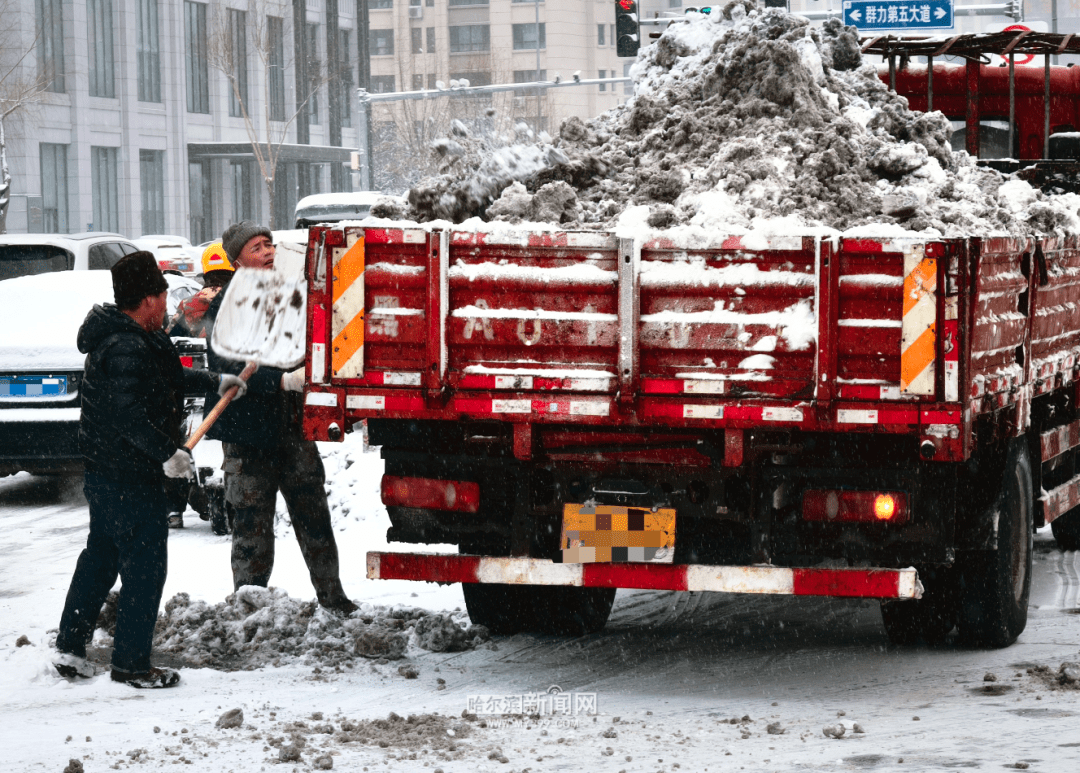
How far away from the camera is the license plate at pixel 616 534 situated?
564cm

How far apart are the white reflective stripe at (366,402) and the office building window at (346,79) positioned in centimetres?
5980

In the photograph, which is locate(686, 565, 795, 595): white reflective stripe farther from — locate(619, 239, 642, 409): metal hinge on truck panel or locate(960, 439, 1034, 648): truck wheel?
locate(960, 439, 1034, 648): truck wheel

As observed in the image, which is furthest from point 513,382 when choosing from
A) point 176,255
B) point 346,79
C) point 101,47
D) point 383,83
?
point 383,83

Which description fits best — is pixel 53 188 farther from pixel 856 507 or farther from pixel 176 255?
pixel 856 507

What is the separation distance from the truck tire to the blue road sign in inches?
671

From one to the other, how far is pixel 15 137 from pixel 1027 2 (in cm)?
6898

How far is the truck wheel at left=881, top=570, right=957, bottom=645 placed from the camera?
6340 mm

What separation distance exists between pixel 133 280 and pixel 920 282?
2.95 meters

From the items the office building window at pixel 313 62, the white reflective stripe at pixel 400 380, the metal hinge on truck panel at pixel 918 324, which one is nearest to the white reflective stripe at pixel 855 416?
the metal hinge on truck panel at pixel 918 324

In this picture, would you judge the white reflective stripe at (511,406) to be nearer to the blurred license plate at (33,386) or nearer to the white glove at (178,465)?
the white glove at (178,465)

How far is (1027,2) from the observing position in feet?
304

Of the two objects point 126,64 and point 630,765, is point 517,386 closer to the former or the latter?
point 630,765

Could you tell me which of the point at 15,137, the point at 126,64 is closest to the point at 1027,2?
the point at 126,64

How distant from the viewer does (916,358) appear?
17.3 ft
